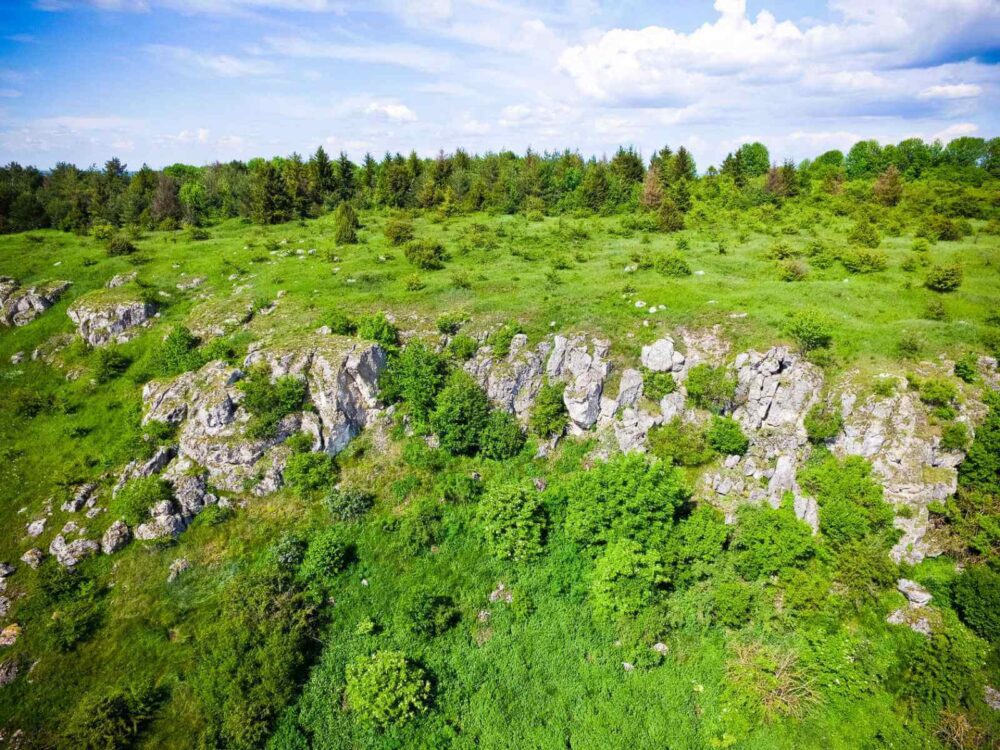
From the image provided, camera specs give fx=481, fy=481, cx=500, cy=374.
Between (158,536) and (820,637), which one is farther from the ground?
(158,536)

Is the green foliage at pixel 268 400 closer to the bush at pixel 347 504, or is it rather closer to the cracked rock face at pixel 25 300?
the bush at pixel 347 504

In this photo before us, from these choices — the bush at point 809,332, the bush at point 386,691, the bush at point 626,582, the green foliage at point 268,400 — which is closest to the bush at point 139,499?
the green foliage at point 268,400

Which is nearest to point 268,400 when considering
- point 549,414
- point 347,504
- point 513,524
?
point 347,504

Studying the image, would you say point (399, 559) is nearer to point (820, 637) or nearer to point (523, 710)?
point (523, 710)

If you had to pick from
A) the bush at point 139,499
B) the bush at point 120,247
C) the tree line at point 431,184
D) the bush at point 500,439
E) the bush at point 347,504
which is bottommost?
the bush at point 347,504

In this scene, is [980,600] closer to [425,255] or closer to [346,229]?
[425,255]

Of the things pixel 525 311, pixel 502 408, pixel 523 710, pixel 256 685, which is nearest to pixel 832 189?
pixel 525 311

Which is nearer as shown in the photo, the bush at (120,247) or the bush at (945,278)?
the bush at (945,278)
